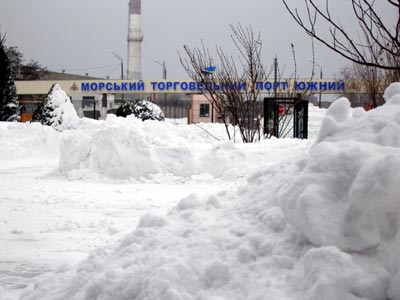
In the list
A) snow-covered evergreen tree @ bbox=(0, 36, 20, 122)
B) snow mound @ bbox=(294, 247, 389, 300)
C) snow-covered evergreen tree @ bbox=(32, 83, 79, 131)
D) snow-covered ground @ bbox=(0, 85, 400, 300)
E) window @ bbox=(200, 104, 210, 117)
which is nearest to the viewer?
snow mound @ bbox=(294, 247, 389, 300)

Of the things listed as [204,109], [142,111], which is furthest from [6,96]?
[204,109]

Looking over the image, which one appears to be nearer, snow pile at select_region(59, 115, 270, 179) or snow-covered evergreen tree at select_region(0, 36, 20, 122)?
snow pile at select_region(59, 115, 270, 179)

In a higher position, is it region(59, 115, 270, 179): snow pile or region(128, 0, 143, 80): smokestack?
region(128, 0, 143, 80): smokestack

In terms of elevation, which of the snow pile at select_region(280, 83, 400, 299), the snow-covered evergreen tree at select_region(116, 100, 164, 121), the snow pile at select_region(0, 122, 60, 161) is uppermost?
the snow-covered evergreen tree at select_region(116, 100, 164, 121)

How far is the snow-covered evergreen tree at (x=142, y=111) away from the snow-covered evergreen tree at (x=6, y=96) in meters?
5.40

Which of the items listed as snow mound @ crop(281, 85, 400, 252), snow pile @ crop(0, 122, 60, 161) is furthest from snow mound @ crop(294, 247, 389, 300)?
snow pile @ crop(0, 122, 60, 161)

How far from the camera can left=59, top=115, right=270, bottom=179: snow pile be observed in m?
9.77

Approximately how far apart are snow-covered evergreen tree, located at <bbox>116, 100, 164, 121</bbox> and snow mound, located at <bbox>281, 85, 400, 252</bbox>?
59.3 ft

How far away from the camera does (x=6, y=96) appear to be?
77.5 feet

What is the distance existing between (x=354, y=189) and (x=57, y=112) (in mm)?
15611

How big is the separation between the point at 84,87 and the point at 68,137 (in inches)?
1215

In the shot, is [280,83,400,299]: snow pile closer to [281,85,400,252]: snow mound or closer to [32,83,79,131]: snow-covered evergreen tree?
[281,85,400,252]: snow mound

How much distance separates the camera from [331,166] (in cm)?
276

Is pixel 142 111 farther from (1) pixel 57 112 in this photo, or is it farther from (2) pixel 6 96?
(2) pixel 6 96
